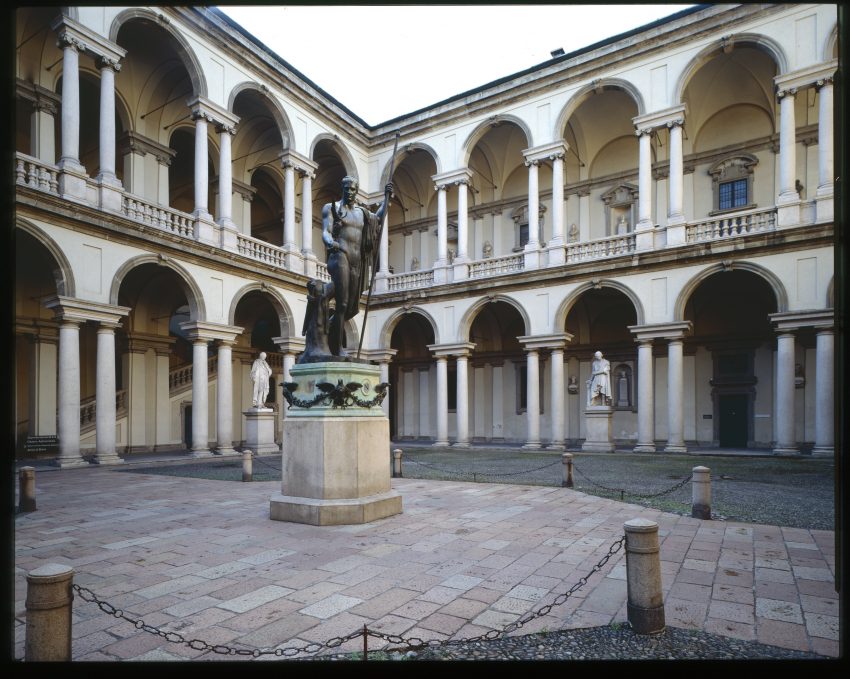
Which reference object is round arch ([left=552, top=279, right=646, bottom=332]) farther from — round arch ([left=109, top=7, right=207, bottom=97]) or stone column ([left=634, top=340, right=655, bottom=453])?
round arch ([left=109, top=7, right=207, bottom=97])

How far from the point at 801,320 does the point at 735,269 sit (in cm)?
234

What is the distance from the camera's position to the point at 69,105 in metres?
13.7

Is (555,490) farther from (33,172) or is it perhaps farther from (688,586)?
(33,172)

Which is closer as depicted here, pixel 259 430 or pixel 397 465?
pixel 397 465

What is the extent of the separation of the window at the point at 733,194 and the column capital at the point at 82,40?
2105 cm

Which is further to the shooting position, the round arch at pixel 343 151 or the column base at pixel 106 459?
the round arch at pixel 343 151

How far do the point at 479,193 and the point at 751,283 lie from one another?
42.0 ft

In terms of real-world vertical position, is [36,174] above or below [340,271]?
above

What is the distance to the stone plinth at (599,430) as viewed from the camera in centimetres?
1786

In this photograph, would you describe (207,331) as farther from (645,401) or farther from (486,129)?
(645,401)

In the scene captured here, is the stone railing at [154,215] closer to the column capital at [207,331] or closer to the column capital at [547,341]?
the column capital at [207,331]

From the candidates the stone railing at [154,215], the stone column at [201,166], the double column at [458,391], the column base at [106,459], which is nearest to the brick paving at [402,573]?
the column base at [106,459]

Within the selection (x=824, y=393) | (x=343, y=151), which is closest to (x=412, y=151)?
(x=343, y=151)

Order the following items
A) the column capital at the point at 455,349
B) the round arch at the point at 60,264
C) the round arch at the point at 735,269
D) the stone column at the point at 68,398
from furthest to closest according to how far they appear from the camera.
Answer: the column capital at the point at 455,349 < the round arch at the point at 735,269 < the stone column at the point at 68,398 < the round arch at the point at 60,264
